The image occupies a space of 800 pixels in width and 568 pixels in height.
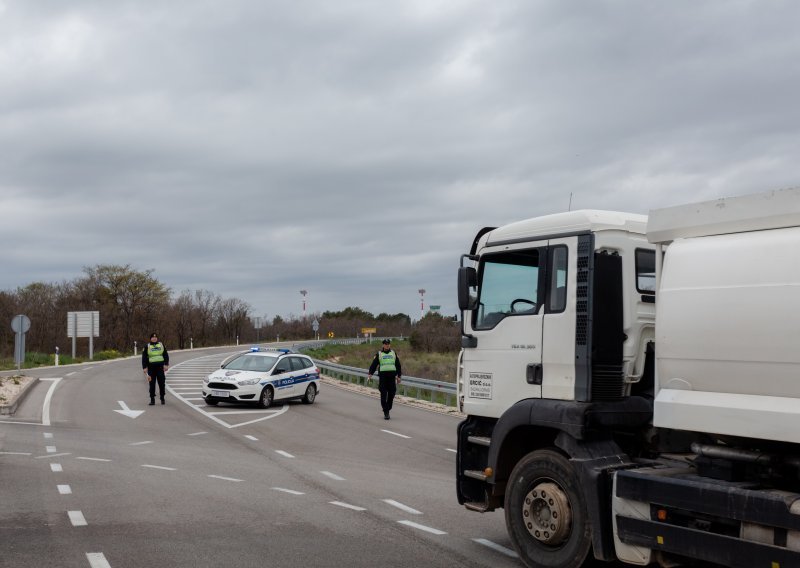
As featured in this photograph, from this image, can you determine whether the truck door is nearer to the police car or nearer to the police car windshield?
the police car

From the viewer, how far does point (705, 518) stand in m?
5.47

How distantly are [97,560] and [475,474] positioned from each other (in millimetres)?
3318

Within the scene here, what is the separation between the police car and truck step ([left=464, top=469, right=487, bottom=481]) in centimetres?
1436

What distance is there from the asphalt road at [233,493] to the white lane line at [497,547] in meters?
0.03

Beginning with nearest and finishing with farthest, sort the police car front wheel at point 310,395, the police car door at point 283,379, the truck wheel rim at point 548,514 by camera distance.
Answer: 1. the truck wheel rim at point 548,514
2. the police car door at point 283,379
3. the police car front wheel at point 310,395

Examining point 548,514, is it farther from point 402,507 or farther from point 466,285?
point 402,507

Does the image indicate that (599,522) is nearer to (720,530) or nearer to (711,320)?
(720,530)

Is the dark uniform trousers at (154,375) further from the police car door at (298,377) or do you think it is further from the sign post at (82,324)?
the sign post at (82,324)

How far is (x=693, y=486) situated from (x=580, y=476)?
0.98 m

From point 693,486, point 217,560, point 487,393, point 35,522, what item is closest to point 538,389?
point 487,393

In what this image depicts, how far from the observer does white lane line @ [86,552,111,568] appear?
21.7 ft

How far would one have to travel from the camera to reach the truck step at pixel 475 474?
289 inches

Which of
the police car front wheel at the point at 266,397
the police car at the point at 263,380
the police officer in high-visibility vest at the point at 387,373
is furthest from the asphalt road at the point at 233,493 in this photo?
the police car front wheel at the point at 266,397

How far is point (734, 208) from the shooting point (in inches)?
219
